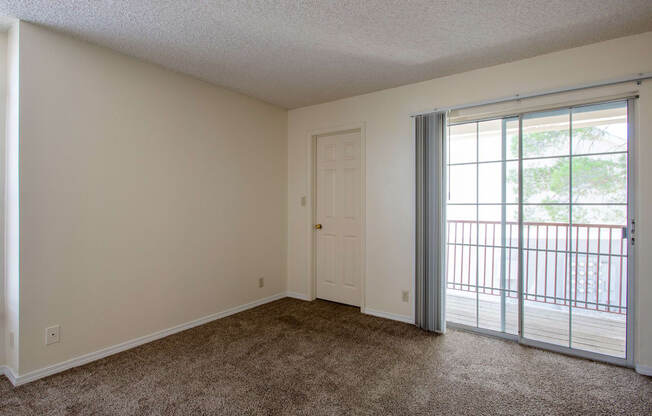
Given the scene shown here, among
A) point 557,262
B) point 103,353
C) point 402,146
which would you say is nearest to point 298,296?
point 103,353

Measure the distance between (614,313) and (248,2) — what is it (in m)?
3.70

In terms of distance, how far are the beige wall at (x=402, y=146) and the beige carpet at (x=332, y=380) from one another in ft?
2.02

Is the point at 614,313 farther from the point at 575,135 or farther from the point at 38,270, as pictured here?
the point at 38,270

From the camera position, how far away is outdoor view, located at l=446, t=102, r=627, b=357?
8.70 feet

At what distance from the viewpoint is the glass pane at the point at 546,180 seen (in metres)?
2.81

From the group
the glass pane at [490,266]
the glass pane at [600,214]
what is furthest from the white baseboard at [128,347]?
the glass pane at [600,214]

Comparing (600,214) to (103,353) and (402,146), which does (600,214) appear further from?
(103,353)

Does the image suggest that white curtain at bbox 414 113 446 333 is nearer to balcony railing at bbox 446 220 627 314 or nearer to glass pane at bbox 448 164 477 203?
glass pane at bbox 448 164 477 203

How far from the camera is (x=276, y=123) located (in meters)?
4.30

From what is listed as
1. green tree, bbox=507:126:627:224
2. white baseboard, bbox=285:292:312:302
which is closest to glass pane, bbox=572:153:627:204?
green tree, bbox=507:126:627:224

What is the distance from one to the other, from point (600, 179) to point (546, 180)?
370mm

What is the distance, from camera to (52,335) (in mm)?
2373

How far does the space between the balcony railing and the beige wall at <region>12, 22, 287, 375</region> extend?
265 cm

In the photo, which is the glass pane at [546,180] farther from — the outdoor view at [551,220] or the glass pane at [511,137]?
the glass pane at [511,137]
